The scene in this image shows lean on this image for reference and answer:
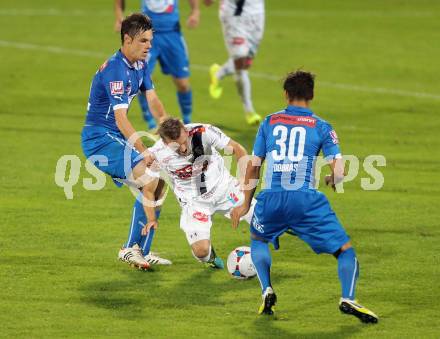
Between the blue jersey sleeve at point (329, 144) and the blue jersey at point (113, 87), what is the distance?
2191 mm

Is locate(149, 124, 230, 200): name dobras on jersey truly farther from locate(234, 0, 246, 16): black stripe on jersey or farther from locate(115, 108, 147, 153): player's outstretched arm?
locate(234, 0, 246, 16): black stripe on jersey

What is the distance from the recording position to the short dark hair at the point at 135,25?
10.2 meters

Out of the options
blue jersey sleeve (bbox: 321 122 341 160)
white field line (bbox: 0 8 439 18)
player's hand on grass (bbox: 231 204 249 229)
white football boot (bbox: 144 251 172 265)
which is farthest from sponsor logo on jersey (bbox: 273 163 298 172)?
white field line (bbox: 0 8 439 18)

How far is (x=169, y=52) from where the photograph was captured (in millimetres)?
16609

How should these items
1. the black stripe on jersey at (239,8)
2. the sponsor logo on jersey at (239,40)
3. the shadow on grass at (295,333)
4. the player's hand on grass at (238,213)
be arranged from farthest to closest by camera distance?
the black stripe on jersey at (239,8) < the sponsor logo on jersey at (239,40) < the player's hand on grass at (238,213) < the shadow on grass at (295,333)

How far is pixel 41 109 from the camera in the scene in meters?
18.5

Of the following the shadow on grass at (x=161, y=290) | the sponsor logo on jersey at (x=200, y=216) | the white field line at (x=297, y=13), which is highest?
the white field line at (x=297, y=13)

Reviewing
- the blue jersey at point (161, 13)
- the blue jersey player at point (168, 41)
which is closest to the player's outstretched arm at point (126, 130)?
the blue jersey player at point (168, 41)

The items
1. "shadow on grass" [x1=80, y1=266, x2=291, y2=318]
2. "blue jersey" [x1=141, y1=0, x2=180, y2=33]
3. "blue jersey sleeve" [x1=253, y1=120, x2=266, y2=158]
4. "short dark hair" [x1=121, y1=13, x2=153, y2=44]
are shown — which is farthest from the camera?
"blue jersey" [x1=141, y1=0, x2=180, y2=33]

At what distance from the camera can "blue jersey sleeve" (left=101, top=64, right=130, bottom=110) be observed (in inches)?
405

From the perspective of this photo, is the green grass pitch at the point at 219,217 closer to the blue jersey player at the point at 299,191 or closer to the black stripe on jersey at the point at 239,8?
the blue jersey player at the point at 299,191

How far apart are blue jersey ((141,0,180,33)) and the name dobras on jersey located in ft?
20.1

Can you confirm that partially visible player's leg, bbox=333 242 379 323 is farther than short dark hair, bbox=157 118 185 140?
No

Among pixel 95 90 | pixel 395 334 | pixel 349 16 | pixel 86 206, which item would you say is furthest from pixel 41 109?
pixel 349 16
